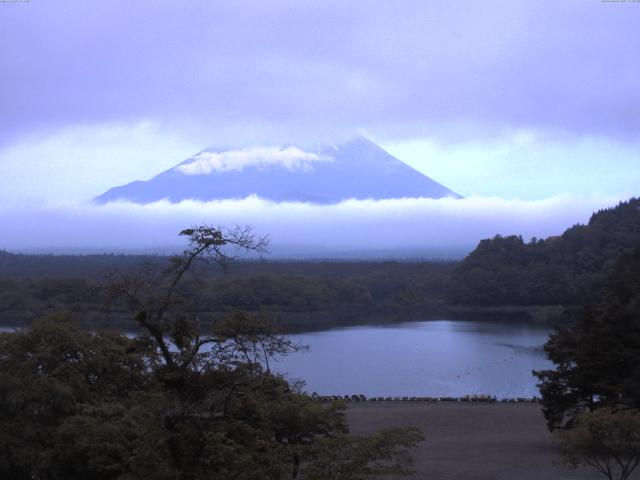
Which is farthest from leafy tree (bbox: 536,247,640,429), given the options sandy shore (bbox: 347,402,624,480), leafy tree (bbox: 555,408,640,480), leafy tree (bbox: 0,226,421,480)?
leafy tree (bbox: 0,226,421,480)

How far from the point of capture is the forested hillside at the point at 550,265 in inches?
1921

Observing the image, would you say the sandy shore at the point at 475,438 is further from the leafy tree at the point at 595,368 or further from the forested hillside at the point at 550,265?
the forested hillside at the point at 550,265

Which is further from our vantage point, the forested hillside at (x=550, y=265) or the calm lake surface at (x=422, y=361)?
the forested hillside at (x=550, y=265)

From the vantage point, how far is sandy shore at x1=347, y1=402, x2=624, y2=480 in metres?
10.9

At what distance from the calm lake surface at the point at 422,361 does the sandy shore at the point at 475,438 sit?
10.3 feet

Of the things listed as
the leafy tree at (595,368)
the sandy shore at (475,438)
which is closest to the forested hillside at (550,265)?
the sandy shore at (475,438)

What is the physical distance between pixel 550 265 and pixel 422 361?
2775 cm

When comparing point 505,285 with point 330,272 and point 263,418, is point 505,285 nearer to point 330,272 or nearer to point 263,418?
point 330,272

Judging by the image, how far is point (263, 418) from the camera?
19.6 feet

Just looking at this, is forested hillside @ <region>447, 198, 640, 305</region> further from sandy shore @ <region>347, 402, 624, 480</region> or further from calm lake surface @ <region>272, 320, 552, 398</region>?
sandy shore @ <region>347, 402, 624, 480</region>

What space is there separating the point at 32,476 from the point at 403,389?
14748 millimetres

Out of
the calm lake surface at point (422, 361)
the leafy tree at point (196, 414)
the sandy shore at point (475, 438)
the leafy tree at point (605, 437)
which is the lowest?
the calm lake surface at point (422, 361)

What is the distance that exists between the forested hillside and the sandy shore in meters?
32.3

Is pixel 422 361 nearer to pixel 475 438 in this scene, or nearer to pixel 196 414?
pixel 475 438
